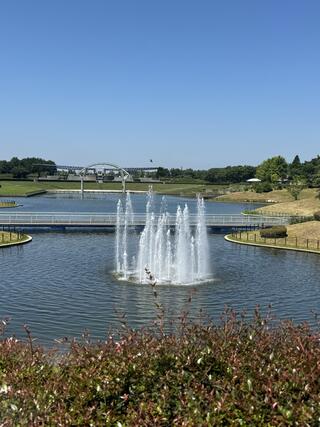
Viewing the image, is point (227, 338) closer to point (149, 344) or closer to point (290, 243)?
point (149, 344)

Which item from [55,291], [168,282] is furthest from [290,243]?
[55,291]

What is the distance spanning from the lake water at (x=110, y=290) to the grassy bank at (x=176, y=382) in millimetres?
11055

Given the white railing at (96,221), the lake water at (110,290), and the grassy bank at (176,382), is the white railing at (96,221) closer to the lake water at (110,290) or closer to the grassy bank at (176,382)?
the lake water at (110,290)

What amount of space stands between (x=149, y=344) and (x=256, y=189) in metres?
182

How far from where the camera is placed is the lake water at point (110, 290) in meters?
29.4

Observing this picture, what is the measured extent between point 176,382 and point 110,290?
2680cm

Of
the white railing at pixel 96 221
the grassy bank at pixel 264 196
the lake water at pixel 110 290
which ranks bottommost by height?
the lake water at pixel 110 290

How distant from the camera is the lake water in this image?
29359 mm

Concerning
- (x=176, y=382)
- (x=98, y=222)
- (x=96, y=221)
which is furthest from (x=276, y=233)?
(x=176, y=382)

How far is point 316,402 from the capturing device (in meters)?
9.05

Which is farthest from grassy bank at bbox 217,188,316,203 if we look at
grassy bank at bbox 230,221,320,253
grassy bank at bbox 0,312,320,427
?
grassy bank at bbox 0,312,320,427

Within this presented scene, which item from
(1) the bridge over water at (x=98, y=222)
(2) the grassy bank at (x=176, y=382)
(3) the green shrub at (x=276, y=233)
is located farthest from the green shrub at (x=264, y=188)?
(2) the grassy bank at (x=176, y=382)

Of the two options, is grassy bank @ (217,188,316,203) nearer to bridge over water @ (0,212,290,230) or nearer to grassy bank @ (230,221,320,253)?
bridge over water @ (0,212,290,230)

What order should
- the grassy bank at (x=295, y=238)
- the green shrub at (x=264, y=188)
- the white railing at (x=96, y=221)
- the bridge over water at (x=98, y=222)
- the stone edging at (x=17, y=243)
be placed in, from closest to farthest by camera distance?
the stone edging at (x=17, y=243), the grassy bank at (x=295, y=238), the bridge over water at (x=98, y=222), the white railing at (x=96, y=221), the green shrub at (x=264, y=188)
